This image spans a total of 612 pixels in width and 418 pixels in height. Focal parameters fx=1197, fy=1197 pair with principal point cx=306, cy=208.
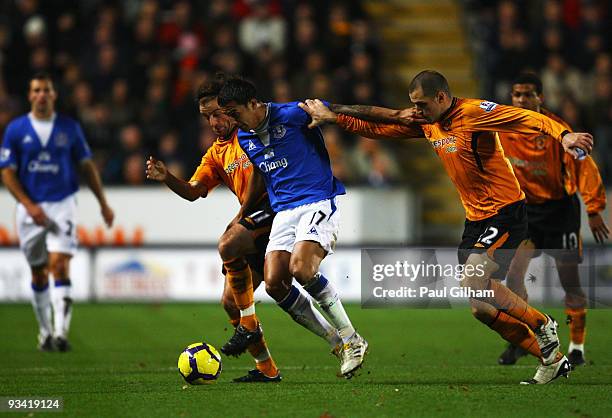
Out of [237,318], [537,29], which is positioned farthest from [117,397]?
[537,29]

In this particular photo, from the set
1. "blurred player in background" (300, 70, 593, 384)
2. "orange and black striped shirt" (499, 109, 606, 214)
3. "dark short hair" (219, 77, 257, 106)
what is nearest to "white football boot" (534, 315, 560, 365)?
"blurred player in background" (300, 70, 593, 384)

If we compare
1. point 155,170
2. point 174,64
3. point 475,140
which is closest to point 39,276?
point 155,170

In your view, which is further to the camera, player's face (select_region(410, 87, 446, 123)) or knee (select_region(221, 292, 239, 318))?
knee (select_region(221, 292, 239, 318))

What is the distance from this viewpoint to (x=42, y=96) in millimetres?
12109

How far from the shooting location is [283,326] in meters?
14.8

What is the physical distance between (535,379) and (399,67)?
44.4ft

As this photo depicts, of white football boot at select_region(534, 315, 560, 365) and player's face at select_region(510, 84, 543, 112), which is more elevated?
player's face at select_region(510, 84, 543, 112)

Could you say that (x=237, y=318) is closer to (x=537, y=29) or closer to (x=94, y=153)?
(x=94, y=153)

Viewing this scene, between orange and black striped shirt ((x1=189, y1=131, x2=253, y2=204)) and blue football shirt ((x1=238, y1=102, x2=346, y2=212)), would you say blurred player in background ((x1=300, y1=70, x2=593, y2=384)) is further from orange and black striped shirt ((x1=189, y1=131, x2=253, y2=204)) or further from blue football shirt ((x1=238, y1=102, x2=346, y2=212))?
orange and black striped shirt ((x1=189, y1=131, x2=253, y2=204))

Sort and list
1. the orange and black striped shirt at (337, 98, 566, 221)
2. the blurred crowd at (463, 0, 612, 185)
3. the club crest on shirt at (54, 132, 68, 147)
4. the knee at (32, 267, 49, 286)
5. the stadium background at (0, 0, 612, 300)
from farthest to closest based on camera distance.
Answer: the blurred crowd at (463, 0, 612, 185), the stadium background at (0, 0, 612, 300), the knee at (32, 267, 49, 286), the club crest on shirt at (54, 132, 68, 147), the orange and black striped shirt at (337, 98, 566, 221)

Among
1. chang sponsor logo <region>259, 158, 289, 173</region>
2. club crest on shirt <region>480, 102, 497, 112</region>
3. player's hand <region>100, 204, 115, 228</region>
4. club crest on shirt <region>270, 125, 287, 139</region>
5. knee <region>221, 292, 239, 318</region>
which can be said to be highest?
club crest on shirt <region>480, 102, 497, 112</region>

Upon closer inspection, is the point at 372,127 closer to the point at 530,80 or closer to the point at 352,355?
the point at 352,355

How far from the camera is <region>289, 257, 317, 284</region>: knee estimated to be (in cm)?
866

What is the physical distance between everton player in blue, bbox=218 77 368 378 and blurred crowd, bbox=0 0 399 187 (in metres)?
9.18
